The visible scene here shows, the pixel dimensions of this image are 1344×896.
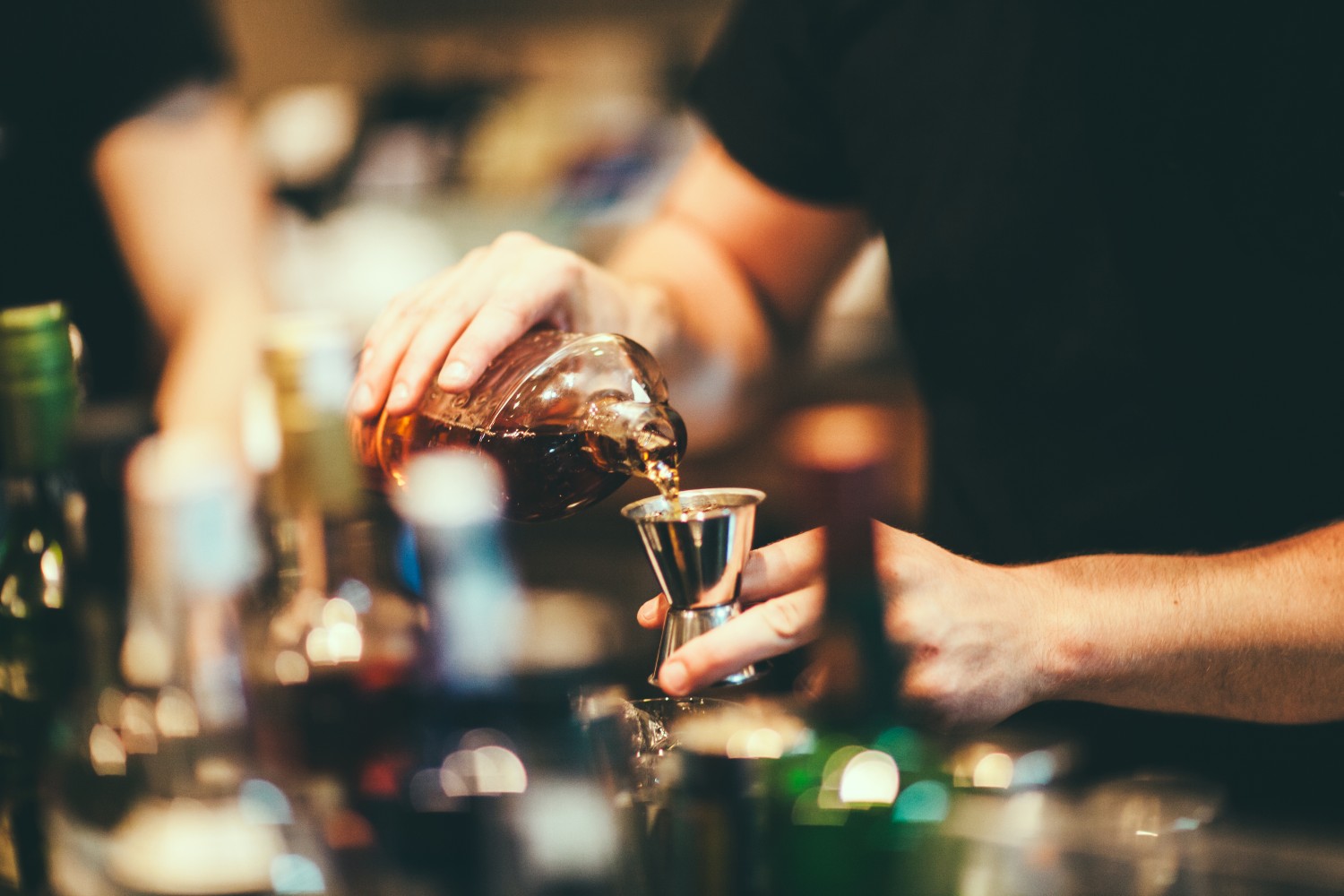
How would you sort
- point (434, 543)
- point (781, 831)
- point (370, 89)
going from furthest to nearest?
point (370, 89), point (434, 543), point (781, 831)

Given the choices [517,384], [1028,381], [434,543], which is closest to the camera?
[517,384]

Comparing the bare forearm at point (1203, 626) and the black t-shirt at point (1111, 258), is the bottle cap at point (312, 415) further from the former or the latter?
the black t-shirt at point (1111, 258)

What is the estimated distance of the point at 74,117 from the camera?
133cm

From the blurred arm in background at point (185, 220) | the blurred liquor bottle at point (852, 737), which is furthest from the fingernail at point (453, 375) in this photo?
the blurred arm in background at point (185, 220)

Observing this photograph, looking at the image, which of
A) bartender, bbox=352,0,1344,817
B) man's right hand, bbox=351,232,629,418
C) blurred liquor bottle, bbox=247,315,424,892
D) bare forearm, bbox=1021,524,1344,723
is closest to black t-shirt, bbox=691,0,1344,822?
bartender, bbox=352,0,1344,817

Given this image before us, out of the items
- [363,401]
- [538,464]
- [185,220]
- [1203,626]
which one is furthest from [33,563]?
[1203,626]

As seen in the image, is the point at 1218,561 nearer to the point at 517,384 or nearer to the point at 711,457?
the point at 517,384

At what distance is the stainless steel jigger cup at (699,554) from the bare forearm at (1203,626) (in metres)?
0.24

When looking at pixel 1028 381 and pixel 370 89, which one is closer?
pixel 1028 381

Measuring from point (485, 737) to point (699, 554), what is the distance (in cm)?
25

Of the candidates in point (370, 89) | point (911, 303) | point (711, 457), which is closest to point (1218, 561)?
point (911, 303)

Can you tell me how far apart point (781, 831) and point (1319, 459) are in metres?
0.61

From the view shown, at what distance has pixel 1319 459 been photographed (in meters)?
0.88

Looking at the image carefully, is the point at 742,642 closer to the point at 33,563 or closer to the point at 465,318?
the point at 465,318
